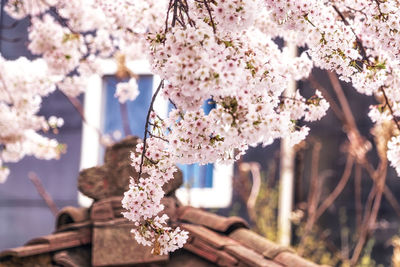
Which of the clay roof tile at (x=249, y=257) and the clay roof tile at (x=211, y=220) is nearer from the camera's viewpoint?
the clay roof tile at (x=249, y=257)

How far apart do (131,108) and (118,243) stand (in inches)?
158

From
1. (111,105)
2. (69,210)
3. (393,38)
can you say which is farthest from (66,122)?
(393,38)

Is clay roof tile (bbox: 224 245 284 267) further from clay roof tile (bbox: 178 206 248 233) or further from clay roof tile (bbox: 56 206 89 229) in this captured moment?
clay roof tile (bbox: 56 206 89 229)

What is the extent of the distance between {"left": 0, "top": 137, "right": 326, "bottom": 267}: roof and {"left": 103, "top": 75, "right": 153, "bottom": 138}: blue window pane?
3.51m

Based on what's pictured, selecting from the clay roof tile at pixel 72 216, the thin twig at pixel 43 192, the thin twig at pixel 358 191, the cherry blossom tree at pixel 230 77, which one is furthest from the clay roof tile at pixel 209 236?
the thin twig at pixel 43 192

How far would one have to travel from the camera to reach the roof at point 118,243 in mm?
4293

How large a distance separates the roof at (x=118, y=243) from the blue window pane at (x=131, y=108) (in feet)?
11.5

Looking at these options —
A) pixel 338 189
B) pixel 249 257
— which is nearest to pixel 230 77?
pixel 249 257

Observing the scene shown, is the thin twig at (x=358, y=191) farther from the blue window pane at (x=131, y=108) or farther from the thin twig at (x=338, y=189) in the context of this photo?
the blue window pane at (x=131, y=108)

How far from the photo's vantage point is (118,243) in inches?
171

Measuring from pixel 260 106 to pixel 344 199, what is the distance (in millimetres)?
5317

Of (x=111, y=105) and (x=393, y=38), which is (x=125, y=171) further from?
(x=111, y=105)

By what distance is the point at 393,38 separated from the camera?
3.32 meters

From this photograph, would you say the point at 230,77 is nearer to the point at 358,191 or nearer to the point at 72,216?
the point at 72,216
